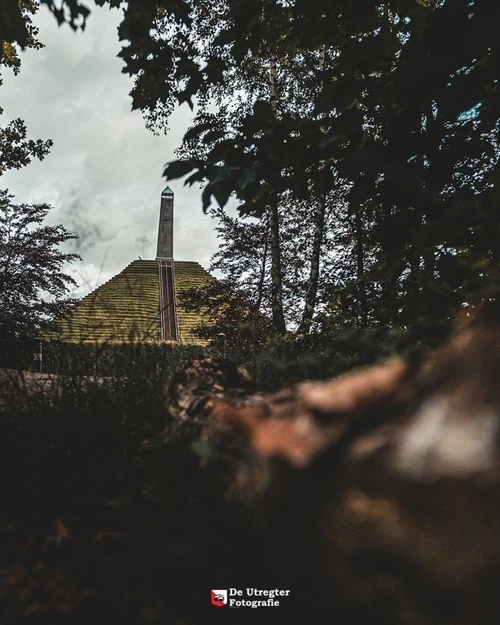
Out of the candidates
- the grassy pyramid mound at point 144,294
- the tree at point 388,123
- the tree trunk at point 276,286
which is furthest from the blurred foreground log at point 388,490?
the grassy pyramid mound at point 144,294

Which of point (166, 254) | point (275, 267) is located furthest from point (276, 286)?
point (166, 254)

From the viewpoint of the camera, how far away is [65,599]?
107 centimetres

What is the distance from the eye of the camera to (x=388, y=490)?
618 mm

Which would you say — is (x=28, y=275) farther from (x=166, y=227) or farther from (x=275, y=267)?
(x=166, y=227)

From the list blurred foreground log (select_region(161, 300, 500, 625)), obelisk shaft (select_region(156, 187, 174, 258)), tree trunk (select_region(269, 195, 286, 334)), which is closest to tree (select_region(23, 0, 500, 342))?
blurred foreground log (select_region(161, 300, 500, 625))

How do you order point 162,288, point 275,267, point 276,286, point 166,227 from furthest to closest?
point 166,227, point 162,288, point 275,267, point 276,286

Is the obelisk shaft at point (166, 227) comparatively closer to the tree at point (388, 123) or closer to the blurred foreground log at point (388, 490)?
the tree at point (388, 123)

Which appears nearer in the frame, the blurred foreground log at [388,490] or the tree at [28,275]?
the blurred foreground log at [388,490]

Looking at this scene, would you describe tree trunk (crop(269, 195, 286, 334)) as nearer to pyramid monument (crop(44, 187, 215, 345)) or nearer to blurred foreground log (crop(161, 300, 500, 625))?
pyramid monument (crop(44, 187, 215, 345))

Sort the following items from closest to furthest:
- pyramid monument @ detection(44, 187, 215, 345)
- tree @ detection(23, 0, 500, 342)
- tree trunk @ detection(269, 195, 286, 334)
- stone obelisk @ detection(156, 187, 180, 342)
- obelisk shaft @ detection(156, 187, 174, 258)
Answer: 1. tree @ detection(23, 0, 500, 342)
2. tree trunk @ detection(269, 195, 286, 334)
3. pyramid monument @ detection(44, 187, 215, 345)
4. stone obelisk @ detection(156, 187, 180, 342)
5. obelisk shaft @ detection(156, 187, 174, 258)

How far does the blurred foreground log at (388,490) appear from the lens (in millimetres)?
550

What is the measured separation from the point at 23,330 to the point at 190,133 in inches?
403

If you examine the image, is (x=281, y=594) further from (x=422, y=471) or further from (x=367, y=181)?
(x=367, y=181)

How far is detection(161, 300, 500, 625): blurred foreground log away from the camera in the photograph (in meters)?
0.55
